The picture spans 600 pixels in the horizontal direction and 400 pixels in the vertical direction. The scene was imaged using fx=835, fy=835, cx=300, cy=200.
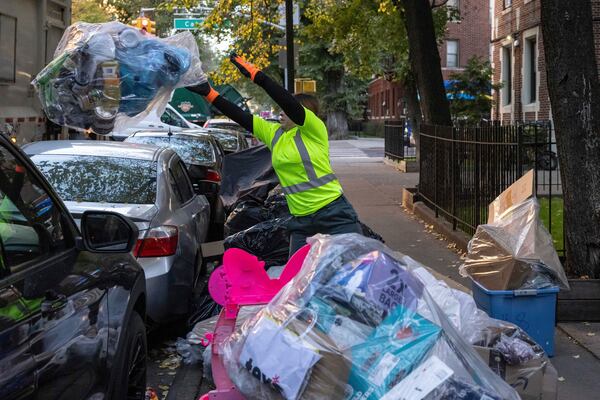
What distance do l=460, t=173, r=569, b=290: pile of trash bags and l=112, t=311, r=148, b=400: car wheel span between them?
2.54 m

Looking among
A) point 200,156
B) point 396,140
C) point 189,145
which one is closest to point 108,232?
point 200,156

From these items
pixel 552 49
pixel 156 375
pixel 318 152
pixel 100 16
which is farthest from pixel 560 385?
pixel 100 16

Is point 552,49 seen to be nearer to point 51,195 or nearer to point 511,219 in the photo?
point 511,219

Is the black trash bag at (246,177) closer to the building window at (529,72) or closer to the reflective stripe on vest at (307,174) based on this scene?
the reflective stripe on vest at (307,174)

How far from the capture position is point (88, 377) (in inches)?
127

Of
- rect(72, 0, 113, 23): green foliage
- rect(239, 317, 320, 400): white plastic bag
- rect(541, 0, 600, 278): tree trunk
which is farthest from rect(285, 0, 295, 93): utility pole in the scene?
rect(72, 0, 113, 23): green foliage

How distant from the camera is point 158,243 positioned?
630 cm

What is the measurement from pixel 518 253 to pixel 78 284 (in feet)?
10.6

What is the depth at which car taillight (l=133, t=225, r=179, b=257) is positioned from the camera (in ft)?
20.4

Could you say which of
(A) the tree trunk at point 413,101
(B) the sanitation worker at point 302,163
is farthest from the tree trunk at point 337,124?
(B) the sanitation worker at point 302,163

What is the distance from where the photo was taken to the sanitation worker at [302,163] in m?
5.66

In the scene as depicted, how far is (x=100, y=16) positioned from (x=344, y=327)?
140ft

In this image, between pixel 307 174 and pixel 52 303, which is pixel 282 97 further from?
pixel 52 303

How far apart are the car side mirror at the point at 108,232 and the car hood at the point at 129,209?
221 cm
